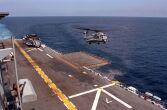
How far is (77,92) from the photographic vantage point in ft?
90.2

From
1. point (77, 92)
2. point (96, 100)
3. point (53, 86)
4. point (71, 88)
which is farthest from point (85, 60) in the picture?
point (96, 100)

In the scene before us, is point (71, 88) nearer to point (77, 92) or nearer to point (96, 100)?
point (77, 92)

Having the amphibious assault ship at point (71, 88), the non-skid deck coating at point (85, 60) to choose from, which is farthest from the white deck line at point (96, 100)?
the non-skid deck coating at point (85, 60)

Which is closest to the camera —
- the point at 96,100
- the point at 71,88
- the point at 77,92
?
the point at 96,100

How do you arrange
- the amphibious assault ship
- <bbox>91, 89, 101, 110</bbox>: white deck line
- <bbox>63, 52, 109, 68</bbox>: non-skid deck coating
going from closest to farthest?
<bbox>91, 89, 101, 110</bbox>: white deck line
the amphibious assault ship
<bbox>63, 52, 109, 68</bbox>: non-skid deck coating

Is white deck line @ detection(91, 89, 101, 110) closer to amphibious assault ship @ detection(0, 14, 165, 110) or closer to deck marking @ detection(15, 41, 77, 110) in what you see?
amphibious assault ship @ detection(0, 14, 165, 110)

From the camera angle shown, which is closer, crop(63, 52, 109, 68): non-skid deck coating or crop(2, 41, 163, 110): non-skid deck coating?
crop(2, 41, 163, 110): non-skid deck coating

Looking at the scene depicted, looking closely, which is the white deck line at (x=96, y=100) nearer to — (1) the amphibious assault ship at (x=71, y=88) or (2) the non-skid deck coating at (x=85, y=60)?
(1) the amphibious assault ship at (x=71, y=88)

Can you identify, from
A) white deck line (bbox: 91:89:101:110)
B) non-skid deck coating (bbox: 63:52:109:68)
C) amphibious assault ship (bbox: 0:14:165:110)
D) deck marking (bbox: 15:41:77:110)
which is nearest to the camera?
white deck line (bbox: 91:89:101:110)

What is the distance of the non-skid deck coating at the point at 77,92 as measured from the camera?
23828mm

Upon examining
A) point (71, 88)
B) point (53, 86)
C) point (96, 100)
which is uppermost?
point (96, 100)

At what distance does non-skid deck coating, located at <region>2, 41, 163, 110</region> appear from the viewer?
23828 mm

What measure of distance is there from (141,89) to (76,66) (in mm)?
12687

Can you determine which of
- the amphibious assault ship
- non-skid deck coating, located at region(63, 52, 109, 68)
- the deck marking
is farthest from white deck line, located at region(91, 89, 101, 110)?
non-skid deck coating, located at region(63, 52, 109, 68)
